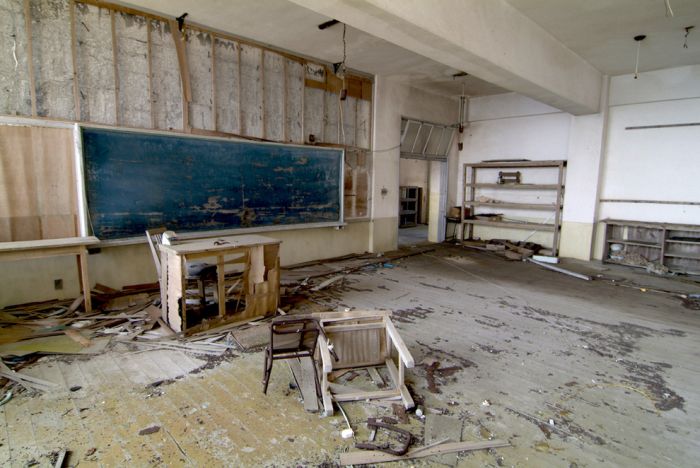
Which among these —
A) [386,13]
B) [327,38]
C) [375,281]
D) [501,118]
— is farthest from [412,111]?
[386,13]

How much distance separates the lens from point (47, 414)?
7.87 feet

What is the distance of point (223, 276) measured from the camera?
12.4 ft

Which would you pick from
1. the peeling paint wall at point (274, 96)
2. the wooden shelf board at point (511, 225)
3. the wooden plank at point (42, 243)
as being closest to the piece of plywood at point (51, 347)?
the wooden plank at point (42, 243)

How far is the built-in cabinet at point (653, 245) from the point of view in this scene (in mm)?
6551

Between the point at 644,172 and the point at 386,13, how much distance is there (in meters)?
6.74

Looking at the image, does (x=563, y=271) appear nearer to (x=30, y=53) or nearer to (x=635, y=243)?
(x=635, y=243)

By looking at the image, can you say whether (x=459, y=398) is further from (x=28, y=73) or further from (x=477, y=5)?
(x=28, y=73)

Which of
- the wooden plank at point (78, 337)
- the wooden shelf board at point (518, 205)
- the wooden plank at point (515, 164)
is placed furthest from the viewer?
the wooden shelf board at point (518, 205)

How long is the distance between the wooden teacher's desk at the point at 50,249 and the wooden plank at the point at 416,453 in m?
3.44

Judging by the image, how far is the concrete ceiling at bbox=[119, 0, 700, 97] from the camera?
436 centimetres

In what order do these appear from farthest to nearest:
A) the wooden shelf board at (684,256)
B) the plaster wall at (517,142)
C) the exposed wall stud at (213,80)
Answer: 1. the plaster wall at (517,142)
2. the wooden shelf board at (684,256)
3. the exposed wall stud at (213,80)

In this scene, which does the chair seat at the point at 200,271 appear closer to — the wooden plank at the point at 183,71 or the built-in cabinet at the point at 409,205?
the wooden plank at the point at 183,71

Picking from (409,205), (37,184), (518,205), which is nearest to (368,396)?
(37,184)

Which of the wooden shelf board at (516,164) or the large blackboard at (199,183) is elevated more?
the wooden shelf board at (516,164)
